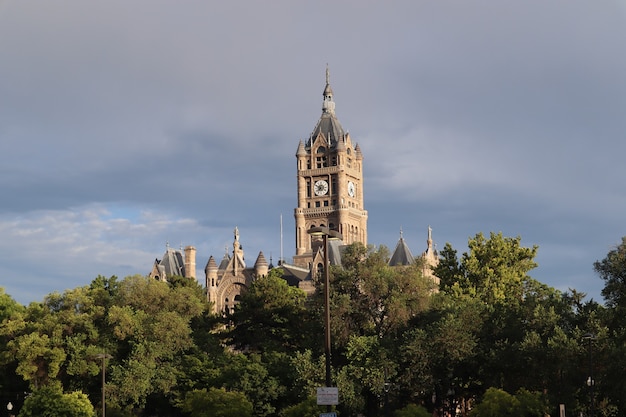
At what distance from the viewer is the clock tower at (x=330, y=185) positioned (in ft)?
495

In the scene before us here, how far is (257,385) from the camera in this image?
6012 centimetres

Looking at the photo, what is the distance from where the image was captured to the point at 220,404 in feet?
187

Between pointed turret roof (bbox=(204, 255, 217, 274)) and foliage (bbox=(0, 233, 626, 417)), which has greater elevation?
pointed turret roof (bbox=(204, 255, 217, 274))

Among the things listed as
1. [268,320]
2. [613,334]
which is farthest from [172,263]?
[613,334]

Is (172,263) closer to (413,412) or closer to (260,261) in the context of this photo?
(260,261)

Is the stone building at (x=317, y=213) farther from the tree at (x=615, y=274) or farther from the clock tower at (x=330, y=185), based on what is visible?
the tree at (x=615, y=274)

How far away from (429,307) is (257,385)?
39.1ft

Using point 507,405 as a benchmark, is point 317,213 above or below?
above

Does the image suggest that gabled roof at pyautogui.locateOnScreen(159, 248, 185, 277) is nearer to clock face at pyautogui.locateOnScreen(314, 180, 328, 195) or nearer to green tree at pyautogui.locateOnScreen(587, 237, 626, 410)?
clock face at pyautogui.locateOnScreen(314, 180, 328, 195)

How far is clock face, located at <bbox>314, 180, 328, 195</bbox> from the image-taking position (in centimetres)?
15425

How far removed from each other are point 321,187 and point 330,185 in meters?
1.52

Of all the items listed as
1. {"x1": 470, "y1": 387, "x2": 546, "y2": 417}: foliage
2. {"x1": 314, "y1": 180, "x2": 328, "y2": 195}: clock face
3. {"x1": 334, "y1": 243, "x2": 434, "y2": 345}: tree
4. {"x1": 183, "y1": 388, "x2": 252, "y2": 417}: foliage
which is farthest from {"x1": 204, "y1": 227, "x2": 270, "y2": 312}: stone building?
{"x1": 470, "y1": 387, "x2": 546, "y2": 417}: foliage

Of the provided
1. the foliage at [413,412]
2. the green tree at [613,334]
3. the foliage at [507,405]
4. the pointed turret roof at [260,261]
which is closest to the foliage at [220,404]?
the foliage at [413,412]

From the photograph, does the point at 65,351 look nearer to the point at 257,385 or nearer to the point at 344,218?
the point at 257,385
